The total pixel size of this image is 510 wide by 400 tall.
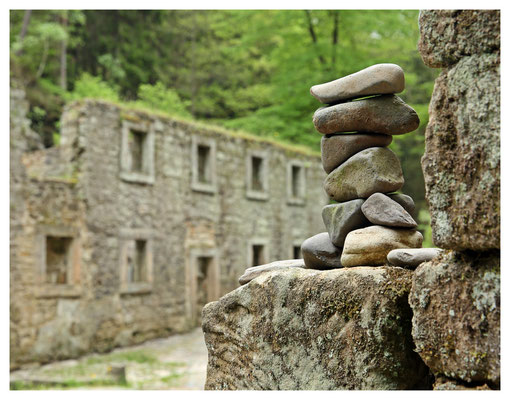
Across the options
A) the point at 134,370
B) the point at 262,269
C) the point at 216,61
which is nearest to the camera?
the point at 262,269

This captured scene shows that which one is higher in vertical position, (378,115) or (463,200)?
(378,115)

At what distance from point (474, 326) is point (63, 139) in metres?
13.4

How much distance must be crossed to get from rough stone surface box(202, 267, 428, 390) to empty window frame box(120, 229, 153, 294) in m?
11.0

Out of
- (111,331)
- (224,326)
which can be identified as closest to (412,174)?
(111,331)

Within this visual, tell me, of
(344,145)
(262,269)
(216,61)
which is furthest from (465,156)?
(216,61)

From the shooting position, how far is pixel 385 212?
146 inches

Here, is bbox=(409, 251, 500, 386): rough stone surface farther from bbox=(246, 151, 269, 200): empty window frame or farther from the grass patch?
bbox=(246, 151, 269, 200): empty window frame

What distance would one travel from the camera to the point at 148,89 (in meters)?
24.0

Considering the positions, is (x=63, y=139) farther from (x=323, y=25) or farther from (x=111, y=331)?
(x=323, y=25)

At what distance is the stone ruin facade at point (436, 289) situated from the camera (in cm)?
242

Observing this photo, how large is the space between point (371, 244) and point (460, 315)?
1.11 meters

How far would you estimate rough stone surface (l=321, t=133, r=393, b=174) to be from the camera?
3.93 m

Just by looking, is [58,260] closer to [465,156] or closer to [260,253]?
[260,253]

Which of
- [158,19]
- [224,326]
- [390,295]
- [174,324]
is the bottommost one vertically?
[174,324]
